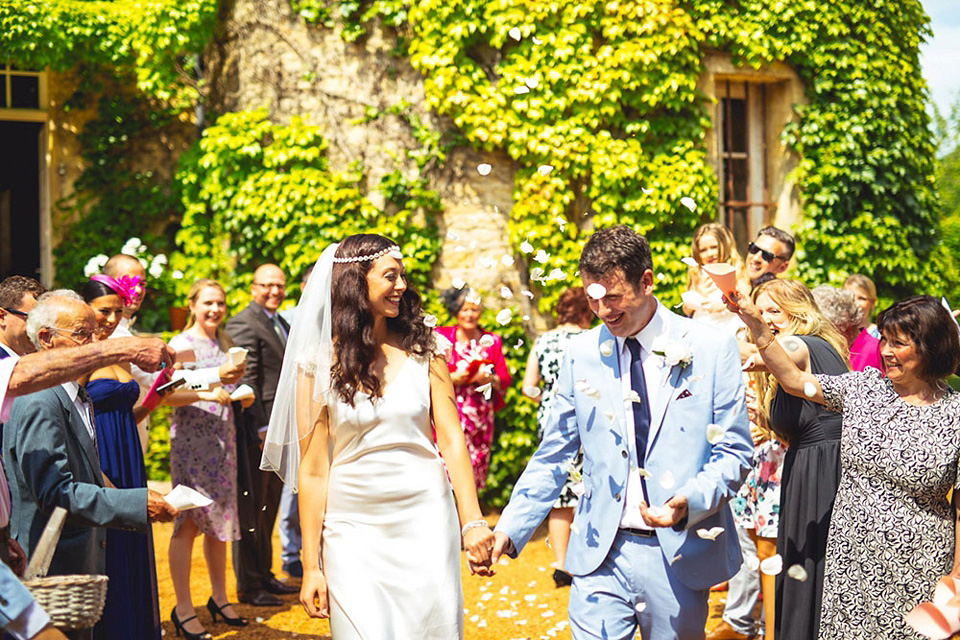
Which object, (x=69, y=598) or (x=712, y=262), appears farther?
(x=712, y=262)

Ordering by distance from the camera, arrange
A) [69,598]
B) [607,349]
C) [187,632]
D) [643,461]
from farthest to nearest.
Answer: [187,632] → [607,349] → [643,461] → [69,598]

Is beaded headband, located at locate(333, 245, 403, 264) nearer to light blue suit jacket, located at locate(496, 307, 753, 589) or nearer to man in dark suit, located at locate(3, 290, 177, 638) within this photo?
light blue suit jacket, located at locate(496, 307, 753, 589)

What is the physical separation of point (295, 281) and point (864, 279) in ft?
16.5

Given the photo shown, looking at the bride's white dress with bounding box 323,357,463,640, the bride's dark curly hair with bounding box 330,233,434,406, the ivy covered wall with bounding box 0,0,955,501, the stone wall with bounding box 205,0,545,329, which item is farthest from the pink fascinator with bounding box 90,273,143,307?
Answer: the stone wall with bounding box 205,0,545,329

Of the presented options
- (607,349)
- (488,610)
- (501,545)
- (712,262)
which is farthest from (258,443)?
(607,349)

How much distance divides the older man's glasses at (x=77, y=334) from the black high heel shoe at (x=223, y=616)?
3186 mm

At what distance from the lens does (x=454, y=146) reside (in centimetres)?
926

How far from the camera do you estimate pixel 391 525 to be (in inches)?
150

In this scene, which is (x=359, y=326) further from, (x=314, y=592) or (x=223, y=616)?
(x=223, y=616)

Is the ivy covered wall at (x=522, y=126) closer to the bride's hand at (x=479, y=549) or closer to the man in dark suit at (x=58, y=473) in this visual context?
the bride's hand at (x=479, y=549)

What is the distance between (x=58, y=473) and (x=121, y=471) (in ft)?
3.70

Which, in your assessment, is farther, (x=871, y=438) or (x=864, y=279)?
(x=864, y=279)

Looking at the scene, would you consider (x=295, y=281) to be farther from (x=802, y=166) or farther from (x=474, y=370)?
(x=802, y=166)

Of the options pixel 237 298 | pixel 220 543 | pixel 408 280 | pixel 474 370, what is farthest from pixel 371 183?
pixel 408 280
